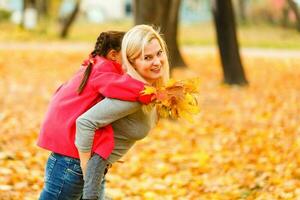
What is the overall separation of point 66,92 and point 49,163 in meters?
0.40

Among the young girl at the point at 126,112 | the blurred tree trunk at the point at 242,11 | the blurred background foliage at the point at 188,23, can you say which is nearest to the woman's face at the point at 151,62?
the young girl at the point at 126,112

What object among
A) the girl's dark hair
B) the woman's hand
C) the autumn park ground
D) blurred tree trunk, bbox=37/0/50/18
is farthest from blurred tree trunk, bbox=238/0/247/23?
the woman's hand

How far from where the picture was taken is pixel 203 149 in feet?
26.8

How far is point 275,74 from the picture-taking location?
18094 mm

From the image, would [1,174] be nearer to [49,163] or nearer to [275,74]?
[49,163]

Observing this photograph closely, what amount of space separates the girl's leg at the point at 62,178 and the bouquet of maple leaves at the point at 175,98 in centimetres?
52

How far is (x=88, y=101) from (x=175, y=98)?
47 centimetres

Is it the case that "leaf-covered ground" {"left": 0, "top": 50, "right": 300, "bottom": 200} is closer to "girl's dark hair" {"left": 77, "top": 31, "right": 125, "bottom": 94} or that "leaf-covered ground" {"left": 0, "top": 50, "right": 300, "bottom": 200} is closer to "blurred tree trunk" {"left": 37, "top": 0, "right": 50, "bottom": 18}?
"girl's dark hair" {"left": 77, "top": 31, "right": 125, "bottom": 94}

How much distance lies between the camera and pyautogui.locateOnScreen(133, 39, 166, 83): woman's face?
11.2ft

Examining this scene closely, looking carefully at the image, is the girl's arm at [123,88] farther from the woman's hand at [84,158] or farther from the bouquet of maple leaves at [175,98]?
the woman's hand at [84,158]

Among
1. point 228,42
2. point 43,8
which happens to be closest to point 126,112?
point 228,42

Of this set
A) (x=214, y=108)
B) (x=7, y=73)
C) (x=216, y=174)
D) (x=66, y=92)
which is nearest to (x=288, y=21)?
(x=7, y=73)

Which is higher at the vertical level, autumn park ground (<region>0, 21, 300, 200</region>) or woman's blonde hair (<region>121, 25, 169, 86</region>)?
woman's blonde hair (<region>121, 25, 169, 86</region>)

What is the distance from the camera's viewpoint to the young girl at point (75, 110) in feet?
11.2
